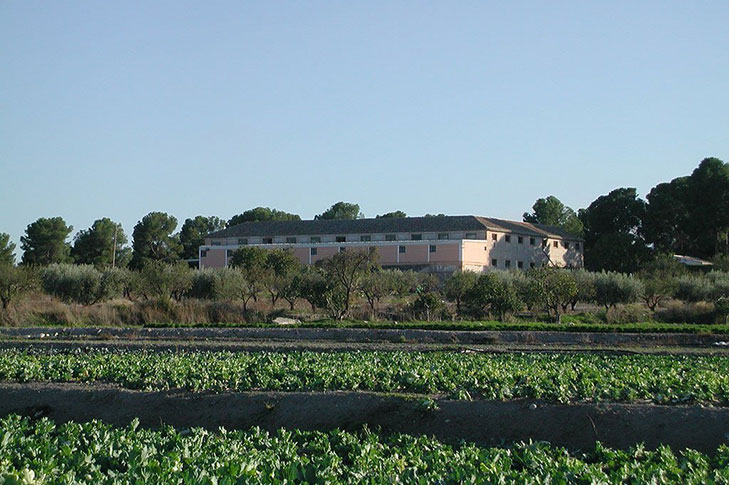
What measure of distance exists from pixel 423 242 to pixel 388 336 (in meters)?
39.9

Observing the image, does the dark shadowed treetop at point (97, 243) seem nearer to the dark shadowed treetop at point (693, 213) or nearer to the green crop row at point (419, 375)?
the dark shadowed treetop at point (693, 213)

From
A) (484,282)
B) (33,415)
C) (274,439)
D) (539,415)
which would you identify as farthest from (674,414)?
(484,282)

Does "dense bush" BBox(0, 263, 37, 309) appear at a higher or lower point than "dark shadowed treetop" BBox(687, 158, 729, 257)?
lower

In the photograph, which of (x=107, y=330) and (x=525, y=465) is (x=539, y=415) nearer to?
(x=525, y=465)

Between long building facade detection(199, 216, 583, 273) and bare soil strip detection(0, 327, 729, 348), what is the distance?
112ft

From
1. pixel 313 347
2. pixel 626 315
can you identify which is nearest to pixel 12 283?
pixel 313 347

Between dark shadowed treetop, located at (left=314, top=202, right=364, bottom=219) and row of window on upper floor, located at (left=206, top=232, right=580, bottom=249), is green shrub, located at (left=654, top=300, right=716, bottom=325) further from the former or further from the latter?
dark shadowed treetop, located at (left=314, top=202, right=364, bottom=219)

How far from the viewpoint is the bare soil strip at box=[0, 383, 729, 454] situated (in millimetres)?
13820

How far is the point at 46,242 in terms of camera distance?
8538 centimetres

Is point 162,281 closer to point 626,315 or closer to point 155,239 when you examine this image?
point 626,315

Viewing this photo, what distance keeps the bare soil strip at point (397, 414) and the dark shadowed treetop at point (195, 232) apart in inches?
3183

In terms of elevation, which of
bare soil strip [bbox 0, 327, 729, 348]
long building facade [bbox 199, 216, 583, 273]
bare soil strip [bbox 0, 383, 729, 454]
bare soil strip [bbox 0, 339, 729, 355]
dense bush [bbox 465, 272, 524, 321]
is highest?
long building facade [bbox 199, 216, 583, 273]

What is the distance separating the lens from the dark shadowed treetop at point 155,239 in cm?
9312

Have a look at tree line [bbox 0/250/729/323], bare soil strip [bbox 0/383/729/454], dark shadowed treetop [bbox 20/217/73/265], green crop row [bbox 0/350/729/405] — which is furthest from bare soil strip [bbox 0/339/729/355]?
dark shadowed treetop [bbox 20/217/73/265]
